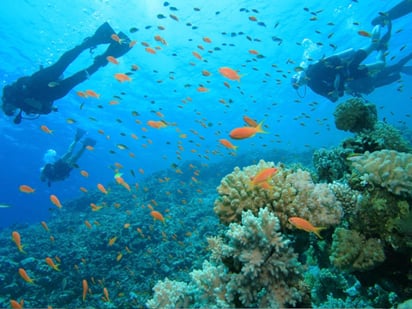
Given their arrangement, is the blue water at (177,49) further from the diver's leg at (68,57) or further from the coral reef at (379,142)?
the coral reef at (379,142)

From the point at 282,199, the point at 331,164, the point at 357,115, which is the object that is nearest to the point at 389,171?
the point at 282,199

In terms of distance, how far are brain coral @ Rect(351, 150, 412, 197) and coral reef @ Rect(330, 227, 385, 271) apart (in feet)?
2.22

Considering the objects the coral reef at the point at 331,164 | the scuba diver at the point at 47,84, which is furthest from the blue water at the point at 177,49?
the coral reef at the point at 331,164

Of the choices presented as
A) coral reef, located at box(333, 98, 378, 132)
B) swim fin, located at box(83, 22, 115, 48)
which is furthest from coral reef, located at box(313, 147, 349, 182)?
swim fin, located at box(83, 22, 115, 48)

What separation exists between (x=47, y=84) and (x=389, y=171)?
42.7 feet

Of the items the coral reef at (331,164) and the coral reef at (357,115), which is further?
the coral reef at (357,115)

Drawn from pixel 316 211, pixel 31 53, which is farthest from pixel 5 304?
pixel 31 53

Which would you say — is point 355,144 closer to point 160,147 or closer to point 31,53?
point 31,53

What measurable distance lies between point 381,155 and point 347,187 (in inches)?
23.9

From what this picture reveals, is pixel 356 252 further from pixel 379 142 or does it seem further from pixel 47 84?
pixel 47 84

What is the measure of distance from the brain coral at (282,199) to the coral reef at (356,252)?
33cm

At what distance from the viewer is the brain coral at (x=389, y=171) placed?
9.95 ft

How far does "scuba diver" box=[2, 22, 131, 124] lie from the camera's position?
11.0 metres

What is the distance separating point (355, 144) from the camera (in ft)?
17.2
